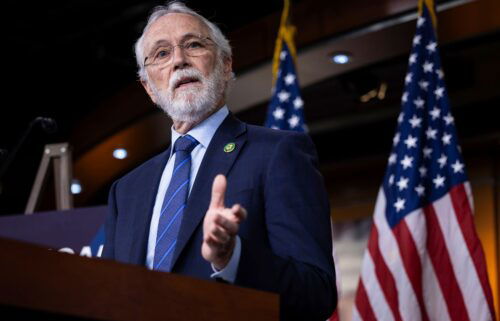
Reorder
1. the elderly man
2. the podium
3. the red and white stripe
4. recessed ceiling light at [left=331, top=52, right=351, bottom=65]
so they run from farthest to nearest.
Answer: recessed ceiling light at [left=331, top=52, right=351, bottom=65]
the red and white stripe
the elderly man
the podium

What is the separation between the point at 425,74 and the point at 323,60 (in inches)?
74.7

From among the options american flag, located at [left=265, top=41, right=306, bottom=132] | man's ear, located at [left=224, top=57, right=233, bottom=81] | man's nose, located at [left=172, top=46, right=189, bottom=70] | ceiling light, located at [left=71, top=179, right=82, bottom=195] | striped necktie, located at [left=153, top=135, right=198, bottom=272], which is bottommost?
striped necktie, located at [left=153, top=135, right=198, bottom=272]

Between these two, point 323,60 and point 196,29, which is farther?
point 323,60

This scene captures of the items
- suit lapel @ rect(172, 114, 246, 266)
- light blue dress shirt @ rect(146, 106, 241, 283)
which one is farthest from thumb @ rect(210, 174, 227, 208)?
light blue dress shirt @ rect(146, 106, 241, 283)

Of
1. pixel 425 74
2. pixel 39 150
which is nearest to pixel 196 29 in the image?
pixel 425 74

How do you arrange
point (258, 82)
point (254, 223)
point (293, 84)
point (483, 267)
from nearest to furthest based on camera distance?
point (254, 223), point (483, 267), point (293, 84), point (258, 82)

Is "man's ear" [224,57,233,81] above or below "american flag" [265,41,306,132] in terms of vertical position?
below

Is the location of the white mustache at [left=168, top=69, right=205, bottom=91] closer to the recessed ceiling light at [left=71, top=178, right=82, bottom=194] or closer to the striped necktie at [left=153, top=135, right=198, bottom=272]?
the striped necktie at [left=153, top=135, right=198, bottom=272]

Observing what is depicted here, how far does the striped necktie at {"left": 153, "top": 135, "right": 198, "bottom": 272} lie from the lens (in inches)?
67.3

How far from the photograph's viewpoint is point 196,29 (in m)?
2.12

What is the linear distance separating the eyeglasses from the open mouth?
0.25 ft

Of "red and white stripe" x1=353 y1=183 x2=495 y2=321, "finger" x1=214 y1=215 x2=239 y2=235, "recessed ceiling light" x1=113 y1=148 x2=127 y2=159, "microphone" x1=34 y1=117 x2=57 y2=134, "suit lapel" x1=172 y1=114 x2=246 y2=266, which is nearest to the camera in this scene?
"finger" x1=214 y1=215 x2=239 y2=235

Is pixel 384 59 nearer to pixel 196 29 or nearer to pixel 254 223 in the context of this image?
pixel 196 29

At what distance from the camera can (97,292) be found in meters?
1.15
